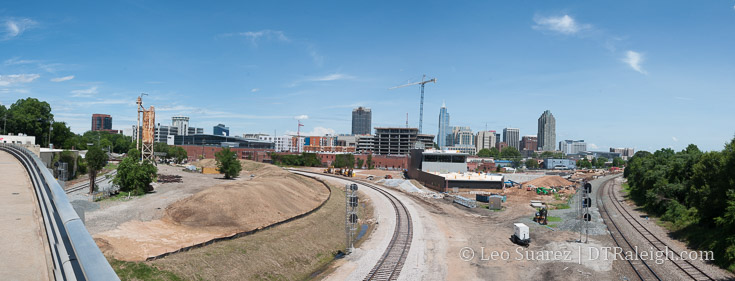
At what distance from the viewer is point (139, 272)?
68.5 ft

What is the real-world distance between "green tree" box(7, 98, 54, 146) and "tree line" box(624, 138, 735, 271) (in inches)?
5095

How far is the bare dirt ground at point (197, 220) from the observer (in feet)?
89.7

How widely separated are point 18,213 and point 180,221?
23.2 metres

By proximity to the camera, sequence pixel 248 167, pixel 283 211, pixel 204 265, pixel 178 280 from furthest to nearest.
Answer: pixel 248 167
pixel 283 211
pixel 204 265
pixel 178 280

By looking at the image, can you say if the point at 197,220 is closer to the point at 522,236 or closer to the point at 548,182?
the point at 522,236

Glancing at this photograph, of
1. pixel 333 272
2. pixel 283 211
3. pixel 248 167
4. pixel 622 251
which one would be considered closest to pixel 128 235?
pixel 333 272

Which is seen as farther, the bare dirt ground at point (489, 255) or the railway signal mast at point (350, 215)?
the railway signal mast at point (350, 215)

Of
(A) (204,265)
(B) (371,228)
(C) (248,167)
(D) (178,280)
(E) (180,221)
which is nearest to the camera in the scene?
(D) (178,280)

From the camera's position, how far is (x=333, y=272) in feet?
94.6

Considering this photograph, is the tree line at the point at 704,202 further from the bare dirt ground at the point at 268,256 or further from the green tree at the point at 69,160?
the green tree at the point at 69,160

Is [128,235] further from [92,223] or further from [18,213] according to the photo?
[18,213]

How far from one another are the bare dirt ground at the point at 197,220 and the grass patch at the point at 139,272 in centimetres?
180

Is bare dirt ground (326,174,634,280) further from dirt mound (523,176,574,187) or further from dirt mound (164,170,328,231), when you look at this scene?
dirt mound (523,176,574,187)

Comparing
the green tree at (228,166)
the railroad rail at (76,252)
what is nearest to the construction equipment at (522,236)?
the railroad rail at (76,252)
